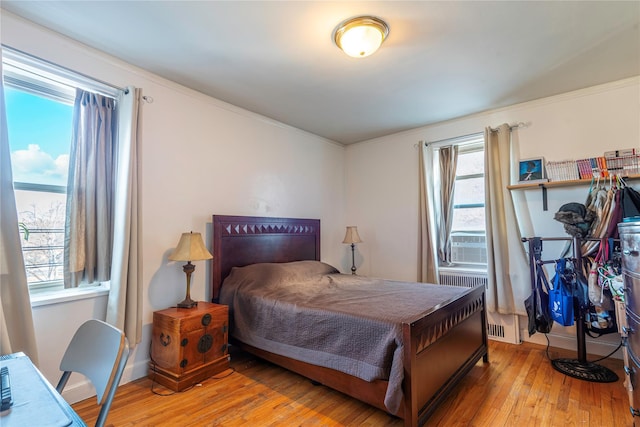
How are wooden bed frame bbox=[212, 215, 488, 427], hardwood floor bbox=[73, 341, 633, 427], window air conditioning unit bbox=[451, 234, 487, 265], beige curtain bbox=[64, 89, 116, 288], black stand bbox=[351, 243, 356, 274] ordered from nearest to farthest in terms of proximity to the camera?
wooden bed frame bbox=[212, 215, 488, 427] → hardwood floor bbox=[73, 341, 633, 427] → beige curtain bbox=[64, 89, 116, 288] → window air conditioning unit bbox=[451, 234, 487, 265] → black stand bbox=[351, 243, 356, 274]

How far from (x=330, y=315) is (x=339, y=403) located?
0.64 metres

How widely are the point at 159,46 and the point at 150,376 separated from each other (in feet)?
8.77

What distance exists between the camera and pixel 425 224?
12.7 ft

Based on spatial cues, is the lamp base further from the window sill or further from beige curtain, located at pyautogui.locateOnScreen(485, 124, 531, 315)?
beige curtain, located at pyautogui.locateOnScreen(485, 124, 531, 315)

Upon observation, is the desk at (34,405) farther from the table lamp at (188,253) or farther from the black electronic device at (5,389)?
the table lamp at (188,253)

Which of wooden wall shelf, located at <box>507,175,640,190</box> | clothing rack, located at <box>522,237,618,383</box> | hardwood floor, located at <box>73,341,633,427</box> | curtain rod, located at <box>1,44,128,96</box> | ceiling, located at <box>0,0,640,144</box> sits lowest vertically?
hardwood floor, located at <box>73,341,633,427</box>

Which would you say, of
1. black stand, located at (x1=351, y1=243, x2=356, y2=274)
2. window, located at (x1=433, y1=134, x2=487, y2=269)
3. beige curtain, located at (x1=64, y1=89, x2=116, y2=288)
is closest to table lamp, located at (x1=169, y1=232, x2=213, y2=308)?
beige curtain, located at (x1=64, y1=89, x2=116, y2=288)

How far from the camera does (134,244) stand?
2.42 metres

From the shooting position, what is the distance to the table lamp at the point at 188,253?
8.38 ft

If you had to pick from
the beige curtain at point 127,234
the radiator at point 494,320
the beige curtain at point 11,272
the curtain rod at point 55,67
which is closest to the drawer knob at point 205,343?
the beige curtain at point 127,234

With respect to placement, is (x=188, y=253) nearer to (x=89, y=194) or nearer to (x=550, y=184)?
(x=89, y=194)

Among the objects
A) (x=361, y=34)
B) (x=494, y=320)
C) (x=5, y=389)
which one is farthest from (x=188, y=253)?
(x=494, y=320)

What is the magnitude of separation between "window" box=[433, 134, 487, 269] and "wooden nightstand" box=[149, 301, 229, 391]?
2.83 m

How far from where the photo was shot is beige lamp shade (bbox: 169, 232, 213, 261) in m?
2.55
